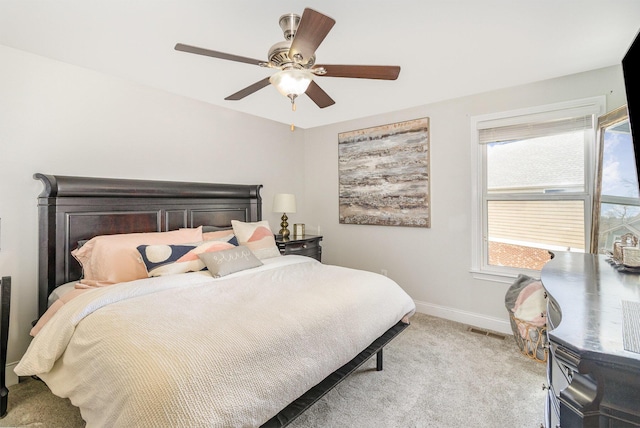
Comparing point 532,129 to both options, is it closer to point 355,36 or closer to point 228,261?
point 355,36

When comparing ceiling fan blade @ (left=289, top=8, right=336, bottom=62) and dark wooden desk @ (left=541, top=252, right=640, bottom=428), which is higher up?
ceiling fan blade @ (left=289, top=8, right=336, bottom=62)

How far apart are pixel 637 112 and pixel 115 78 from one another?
362 centimetres

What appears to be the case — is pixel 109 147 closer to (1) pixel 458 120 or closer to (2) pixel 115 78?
(2) pixel 115 78

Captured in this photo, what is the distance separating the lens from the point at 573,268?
1530mm

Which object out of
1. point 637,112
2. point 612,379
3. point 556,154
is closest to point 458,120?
point 556,154

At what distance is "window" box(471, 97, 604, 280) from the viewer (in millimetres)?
2660

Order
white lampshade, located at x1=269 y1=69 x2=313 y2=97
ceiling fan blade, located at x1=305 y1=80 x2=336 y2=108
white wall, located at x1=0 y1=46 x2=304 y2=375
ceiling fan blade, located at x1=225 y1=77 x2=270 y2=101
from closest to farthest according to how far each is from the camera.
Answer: white lampshade, located at x1=269 y1=69 x2=313 y2=97
ceiling fan blade, located at x1=225 y1=77 x2=270 y2=101
ceiling fan blade, located at x1=305 y1=80 x2=336 y2=108
white wall, located at x1=0 y1=46 x2=304 y2=375

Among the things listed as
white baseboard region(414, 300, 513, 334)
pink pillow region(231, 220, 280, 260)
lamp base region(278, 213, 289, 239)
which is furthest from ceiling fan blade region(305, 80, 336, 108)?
white baseboard region(414, 300, 513, 334)

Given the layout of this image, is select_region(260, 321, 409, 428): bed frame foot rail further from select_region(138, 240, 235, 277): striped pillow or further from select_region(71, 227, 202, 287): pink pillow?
select_region(71, 227, 202, 287): pink pillow

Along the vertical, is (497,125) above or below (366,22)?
below

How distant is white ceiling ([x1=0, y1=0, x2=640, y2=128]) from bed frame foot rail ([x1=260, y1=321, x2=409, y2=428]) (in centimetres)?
215

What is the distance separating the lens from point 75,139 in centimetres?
249

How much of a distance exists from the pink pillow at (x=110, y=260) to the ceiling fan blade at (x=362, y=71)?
1949 millimetres

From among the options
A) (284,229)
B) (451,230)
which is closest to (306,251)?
(284,229)
